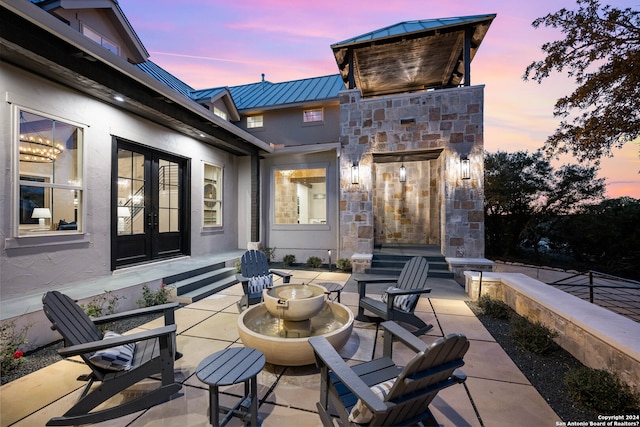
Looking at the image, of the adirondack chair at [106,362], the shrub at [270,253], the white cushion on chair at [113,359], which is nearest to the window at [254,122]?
the shrub at [270,253]

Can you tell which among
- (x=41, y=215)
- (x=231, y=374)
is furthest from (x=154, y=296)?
(x=231, y=374)

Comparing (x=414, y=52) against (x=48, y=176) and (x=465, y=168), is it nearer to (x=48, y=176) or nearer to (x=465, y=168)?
(x=465, y=168)

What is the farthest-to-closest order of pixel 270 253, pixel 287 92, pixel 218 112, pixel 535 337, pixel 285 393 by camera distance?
pixel 287 92, pixel 218 112, pixel 270 253, pixel 535 337, pixel 285 393

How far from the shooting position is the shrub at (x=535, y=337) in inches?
108

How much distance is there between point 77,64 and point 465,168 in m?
7.00

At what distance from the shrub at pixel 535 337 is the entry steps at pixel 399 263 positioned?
9.61ft

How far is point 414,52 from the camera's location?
656cm

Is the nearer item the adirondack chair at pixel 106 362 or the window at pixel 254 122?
the adirondack chair at pixel 106 362

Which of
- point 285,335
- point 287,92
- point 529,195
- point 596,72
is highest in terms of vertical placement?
point 287,92

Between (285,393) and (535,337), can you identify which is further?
(535,337)

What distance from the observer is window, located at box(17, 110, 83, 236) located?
3.45 metres

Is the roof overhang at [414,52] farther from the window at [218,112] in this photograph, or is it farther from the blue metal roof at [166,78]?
the blue metal roof at [166,78]

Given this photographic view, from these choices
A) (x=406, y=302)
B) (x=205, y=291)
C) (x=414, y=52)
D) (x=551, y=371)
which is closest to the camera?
(x=551, y=371)

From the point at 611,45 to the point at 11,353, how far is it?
32.3ft
